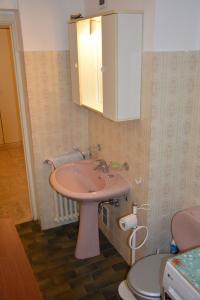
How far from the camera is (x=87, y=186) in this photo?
2.56 metres

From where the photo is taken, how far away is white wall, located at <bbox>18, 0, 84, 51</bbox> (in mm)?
2350

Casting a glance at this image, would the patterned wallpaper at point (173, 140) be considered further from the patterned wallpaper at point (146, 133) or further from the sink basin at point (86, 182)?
the sink basin at point (86, 182)

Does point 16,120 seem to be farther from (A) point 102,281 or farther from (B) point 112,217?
(A) point 102,281

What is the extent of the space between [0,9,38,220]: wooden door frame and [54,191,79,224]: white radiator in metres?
0.31

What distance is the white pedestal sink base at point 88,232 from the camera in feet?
8.05

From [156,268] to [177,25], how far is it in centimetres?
157

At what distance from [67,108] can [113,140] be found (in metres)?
0.61

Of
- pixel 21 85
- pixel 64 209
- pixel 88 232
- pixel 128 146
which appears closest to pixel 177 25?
pixel 128 146

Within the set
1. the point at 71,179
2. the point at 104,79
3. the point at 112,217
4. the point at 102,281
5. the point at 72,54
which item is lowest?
the point at 102,281

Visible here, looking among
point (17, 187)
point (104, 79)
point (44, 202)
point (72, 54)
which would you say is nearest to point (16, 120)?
point (17, 187)

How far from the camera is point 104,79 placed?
2.01 meters

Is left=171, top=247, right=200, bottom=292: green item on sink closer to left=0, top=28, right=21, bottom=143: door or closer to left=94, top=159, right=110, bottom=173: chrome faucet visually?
left=94, top=159, right=110, bottom=173: chrome faucet

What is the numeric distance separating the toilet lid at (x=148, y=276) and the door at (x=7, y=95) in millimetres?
4030

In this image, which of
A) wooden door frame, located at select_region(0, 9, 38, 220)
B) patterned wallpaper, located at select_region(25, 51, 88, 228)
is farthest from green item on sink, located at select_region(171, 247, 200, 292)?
wooden door frame, located at select_region(0, 9, 38, 220)
